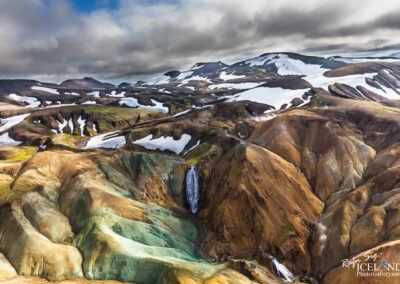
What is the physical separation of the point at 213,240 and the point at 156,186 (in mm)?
24621

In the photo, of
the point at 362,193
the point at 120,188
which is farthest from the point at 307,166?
the point at 120,188

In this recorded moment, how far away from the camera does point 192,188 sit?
252 ft

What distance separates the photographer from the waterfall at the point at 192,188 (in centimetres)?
7469

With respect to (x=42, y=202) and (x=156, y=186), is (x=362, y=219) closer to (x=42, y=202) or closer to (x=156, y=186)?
(x=156, y=186)

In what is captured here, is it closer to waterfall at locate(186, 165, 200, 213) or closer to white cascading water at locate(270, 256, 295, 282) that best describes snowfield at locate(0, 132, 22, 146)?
waterfall at locate(186, 165, 200, 213)

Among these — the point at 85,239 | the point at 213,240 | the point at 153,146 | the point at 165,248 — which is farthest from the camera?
the point at 153,146

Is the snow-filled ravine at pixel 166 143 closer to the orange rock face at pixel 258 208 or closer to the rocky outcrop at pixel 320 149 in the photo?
the orange rock face at pixel 258 208

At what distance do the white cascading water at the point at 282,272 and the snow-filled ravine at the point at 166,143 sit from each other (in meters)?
61.2

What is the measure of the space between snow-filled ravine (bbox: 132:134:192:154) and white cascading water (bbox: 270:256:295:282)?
61.2 m

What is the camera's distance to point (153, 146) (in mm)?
108500

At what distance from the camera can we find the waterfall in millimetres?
74688
